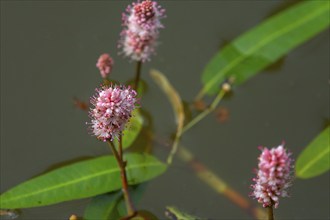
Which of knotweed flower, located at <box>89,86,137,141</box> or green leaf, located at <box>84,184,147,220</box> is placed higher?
knotweed flower, located at <box>89,86,137,141</box>

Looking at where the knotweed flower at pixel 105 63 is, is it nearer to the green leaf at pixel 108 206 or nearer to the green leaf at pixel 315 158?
the green leaf at pixel 108 206

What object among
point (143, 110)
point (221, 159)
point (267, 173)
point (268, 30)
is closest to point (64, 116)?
point (143, 110)

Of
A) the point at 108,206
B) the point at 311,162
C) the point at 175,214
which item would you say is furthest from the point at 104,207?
the point at 311,162

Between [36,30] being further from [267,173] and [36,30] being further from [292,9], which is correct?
[267,173]

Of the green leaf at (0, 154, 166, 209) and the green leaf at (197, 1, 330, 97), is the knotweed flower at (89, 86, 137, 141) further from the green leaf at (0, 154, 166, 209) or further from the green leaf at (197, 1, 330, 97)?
the green leaf at (197, 1, 330, 97)

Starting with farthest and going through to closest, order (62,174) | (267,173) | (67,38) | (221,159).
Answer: (67,38) → (221,159) → (62,174) → (267,173)

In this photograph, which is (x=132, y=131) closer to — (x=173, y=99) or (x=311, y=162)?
(x=173, y=99)

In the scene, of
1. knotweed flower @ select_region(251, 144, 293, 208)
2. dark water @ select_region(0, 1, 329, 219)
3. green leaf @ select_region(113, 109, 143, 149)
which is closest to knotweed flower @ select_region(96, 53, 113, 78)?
green leaf @ select_region(113, 109, 143, 149)
